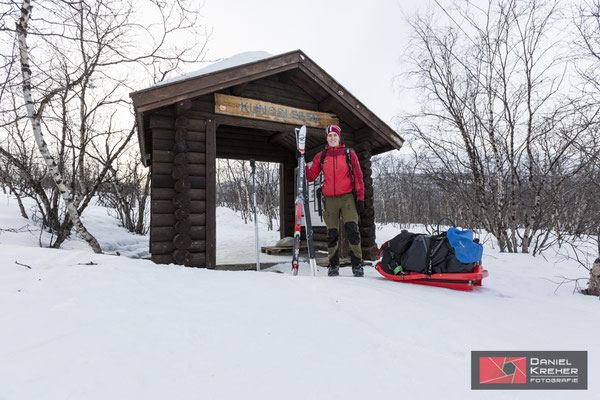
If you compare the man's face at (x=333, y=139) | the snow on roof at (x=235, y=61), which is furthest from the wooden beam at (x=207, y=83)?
the man's face at (x=333, y=139)

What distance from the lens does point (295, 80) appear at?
6051 mm

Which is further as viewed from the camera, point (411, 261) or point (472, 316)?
point (411, 261)

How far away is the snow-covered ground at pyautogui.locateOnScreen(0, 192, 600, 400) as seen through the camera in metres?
1.34

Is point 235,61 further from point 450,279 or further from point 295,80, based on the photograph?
point 450,279

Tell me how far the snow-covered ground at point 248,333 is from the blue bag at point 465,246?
0.39m

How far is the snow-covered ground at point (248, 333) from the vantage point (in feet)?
4.40

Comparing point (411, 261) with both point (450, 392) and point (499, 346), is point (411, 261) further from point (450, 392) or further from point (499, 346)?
point (450, 392)

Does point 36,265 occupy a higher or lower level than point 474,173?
lower

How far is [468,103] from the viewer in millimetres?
7422

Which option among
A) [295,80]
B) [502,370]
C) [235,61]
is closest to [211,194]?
[235,61]

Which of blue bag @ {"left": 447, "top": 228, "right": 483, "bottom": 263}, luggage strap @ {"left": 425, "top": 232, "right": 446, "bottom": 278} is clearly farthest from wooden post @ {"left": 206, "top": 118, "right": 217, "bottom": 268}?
blue bag @ {"left": 447, "top": 228, "right": 483, "bottom": 263}

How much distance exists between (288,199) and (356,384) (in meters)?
7.58

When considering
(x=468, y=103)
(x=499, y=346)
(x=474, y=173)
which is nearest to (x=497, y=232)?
(x=474, y=173)

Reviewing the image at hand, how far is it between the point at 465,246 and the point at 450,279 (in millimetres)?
417
